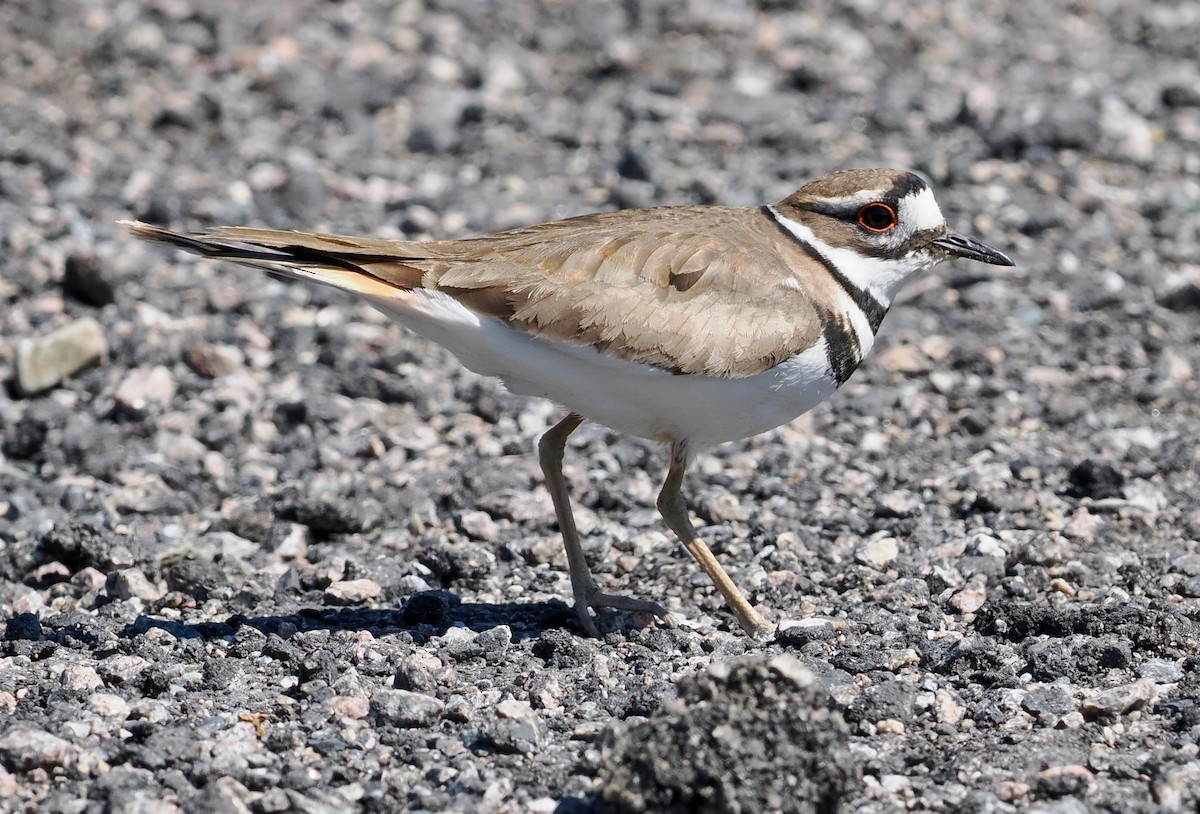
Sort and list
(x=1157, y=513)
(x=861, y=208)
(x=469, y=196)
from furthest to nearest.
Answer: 1. (x=469, y=196)
2. (x=1157, y=513)
3. (x=861, y=208)

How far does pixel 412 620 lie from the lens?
5.28 metres

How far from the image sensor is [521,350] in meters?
4.89

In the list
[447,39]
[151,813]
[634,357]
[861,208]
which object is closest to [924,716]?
[634,357]

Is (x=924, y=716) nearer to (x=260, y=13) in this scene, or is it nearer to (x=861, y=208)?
(x=861, y=208)

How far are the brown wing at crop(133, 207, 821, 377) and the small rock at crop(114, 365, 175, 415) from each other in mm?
2101

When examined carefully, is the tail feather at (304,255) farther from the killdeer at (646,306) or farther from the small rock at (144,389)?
the small rock at (144,389)

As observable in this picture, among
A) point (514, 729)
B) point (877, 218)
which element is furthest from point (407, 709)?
point (877, 218)

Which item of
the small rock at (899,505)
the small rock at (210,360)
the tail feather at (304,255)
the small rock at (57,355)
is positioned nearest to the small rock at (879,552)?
the small rock at (899,505)

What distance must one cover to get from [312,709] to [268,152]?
18.5ft

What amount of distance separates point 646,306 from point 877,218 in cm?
102

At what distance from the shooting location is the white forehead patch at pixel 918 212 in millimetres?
5371

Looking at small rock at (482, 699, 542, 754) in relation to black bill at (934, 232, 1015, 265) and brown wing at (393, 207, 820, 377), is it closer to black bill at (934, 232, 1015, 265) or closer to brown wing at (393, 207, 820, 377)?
brown wing at (393, 207, 820, 377)

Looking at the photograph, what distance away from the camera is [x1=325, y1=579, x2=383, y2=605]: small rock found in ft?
17.9

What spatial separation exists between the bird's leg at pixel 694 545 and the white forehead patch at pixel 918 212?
3.77 feet
